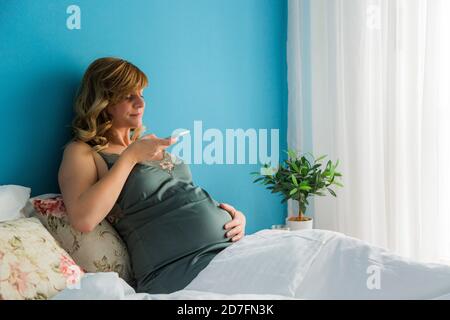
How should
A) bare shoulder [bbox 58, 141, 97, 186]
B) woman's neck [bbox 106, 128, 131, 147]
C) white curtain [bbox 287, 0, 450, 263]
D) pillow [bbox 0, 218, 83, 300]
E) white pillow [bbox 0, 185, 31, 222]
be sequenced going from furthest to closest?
white curtain [bbox 287, 0, 450, 263] → woman's neck [bbox 106, 128, 131, 147] → bare shoulder [bbox 58, 141, 97, 186] → white pillow [bbox 0, 185, 31, 222] → pillow [bbox 0, 218, 83, 300]

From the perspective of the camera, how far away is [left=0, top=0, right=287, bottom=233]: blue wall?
1615 millimetres

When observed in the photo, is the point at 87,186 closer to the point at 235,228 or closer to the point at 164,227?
the point at 164,227

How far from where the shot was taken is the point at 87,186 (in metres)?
1.55

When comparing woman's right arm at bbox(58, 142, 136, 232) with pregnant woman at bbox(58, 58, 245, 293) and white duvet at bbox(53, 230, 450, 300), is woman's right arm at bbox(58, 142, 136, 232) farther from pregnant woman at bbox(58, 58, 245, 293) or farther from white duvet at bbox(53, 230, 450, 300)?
white duvet at bbox(53, 230, 450, 300)

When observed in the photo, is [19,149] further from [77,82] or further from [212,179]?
[212,179]

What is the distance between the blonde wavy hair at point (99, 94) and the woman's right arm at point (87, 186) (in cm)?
11

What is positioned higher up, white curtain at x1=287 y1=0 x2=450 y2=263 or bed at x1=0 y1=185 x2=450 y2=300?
white curtain at x1=287 y1=0 x2=450 y2=263

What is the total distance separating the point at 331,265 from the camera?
4.60 feet

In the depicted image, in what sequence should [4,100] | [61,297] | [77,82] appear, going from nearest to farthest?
[61,297] → [4,100] → [77,82]

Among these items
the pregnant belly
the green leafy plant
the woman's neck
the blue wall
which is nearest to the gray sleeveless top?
the pregnant belly

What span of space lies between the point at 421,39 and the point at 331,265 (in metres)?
1.41

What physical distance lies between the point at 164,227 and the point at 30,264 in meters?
0.45

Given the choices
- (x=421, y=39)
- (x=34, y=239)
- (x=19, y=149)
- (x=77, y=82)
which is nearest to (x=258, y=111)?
(x=421, y=39)

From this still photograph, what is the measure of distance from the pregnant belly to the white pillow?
337mm
